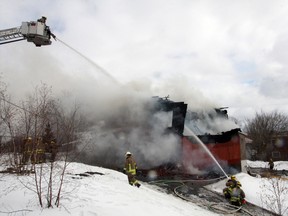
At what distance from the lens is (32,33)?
1027 centimetres

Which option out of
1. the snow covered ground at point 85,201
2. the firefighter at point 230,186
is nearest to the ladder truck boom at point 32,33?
the snow covered ground at point 85,201

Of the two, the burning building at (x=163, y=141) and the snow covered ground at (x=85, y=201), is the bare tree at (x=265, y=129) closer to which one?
the burning building at (x=163, y=141)

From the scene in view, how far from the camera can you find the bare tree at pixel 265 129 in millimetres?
49750

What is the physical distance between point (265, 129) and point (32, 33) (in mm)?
49833

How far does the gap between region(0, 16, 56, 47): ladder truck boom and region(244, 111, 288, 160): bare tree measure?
45549 mm

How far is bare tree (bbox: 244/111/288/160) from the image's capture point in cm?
4975

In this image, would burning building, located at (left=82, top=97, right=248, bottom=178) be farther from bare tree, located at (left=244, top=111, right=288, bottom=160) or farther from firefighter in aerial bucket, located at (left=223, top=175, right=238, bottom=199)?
bare tree, located at (left=244, top=111, right=288, bottom=160)

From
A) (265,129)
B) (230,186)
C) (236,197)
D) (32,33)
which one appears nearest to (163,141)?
(230,186)

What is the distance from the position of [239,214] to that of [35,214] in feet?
21.9

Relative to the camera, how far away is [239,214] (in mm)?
9516

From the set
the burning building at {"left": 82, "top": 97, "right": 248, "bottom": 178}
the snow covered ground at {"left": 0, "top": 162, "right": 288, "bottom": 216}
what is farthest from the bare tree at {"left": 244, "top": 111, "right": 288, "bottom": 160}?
the snow covered ground at {"left": 0, "top": 162, "right": 288, "bottom": 216}

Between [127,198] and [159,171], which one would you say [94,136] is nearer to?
[159,171]

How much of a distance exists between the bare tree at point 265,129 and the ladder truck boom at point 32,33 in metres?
45.5

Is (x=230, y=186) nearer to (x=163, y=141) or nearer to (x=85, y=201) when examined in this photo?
(x=163, y=141)
